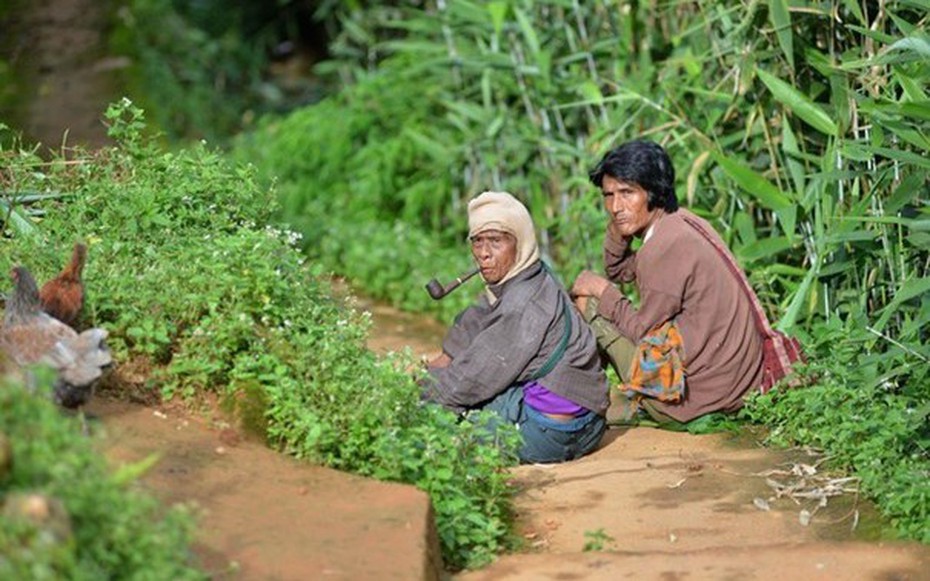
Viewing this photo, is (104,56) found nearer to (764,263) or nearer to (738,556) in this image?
(764,263)

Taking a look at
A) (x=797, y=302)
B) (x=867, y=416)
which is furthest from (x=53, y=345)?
(x=797, y=302)

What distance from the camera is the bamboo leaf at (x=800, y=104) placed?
709cm

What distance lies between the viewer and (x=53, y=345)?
195 inches

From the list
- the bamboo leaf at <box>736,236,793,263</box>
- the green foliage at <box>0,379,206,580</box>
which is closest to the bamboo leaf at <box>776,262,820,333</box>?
the bamboo leaf at <box>736,236,793,263</box>

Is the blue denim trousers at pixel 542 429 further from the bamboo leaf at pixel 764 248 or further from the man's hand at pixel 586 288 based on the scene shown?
the bamboo leaf at pixel 764 248

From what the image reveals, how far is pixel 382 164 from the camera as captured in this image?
35.9 feet

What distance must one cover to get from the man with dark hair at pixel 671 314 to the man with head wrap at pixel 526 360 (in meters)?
0.39

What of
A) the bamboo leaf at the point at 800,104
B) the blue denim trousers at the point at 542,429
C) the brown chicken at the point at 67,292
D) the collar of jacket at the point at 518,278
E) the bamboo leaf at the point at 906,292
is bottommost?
the blue denim trousers at the point at 542,429

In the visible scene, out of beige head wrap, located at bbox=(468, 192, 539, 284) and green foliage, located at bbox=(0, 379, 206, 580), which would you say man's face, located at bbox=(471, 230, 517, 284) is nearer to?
beige head wrap, located at bbox=(468, 192, 539, 284)

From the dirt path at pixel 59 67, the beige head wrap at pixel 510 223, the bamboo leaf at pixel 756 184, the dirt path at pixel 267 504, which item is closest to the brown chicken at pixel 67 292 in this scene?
the dirt path at pixel 267 504

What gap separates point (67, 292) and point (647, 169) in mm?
2476

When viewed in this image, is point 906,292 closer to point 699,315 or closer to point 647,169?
point 699,315

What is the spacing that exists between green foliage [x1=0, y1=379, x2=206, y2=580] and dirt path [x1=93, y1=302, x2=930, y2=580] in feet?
0.70

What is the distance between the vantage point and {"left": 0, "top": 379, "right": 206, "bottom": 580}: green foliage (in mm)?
3533
